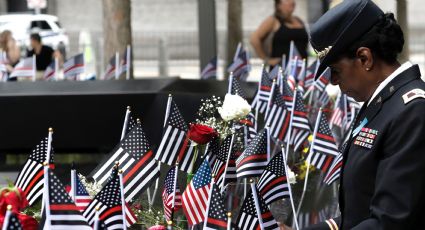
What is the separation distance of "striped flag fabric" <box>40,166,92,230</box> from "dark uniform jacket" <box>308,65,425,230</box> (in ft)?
3.35

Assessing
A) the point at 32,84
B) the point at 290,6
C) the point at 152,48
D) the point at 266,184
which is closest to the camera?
the point at 266,184

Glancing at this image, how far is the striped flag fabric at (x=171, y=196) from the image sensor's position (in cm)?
528

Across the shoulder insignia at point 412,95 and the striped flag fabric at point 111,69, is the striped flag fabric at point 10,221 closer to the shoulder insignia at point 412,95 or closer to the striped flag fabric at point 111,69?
the shoulder insignia at point 412,95

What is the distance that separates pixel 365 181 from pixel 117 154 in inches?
89.1

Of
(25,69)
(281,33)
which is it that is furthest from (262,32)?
(25,69)

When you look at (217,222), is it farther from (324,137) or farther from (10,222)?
(324,137)

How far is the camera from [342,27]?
3338mm

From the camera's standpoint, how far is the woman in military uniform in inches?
121

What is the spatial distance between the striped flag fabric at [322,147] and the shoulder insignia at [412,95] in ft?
13.0

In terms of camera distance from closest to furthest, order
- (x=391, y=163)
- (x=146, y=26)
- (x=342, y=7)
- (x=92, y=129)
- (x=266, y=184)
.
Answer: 1. (x=391, y=163)
2. (x=342, y=7)
3. (x=266, y=184)
4. (x=92, y=129)
5. (x=146, y=26)

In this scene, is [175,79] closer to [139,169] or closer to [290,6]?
[290,6]

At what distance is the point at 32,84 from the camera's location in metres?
9.88

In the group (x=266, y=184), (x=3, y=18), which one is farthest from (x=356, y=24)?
(x=3, y=18)

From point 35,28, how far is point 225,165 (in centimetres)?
2373
